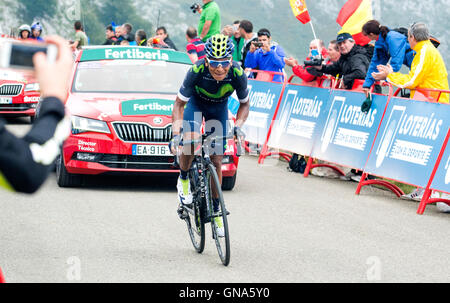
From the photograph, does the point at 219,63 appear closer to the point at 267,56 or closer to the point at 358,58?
the point at 358,58

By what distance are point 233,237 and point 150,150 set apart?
101 inches

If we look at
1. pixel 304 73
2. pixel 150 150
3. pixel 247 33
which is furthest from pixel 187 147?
pixel 247 33

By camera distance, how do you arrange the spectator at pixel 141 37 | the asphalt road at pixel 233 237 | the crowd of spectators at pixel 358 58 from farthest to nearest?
the spectator at pixel 141 37, the crowd of spectators at pixel 358 58, the asphalt road at pixel 233 237

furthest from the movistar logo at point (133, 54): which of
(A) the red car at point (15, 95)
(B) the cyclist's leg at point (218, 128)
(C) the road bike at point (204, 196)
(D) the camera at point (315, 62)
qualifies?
(A) the red car at point (15, 95)

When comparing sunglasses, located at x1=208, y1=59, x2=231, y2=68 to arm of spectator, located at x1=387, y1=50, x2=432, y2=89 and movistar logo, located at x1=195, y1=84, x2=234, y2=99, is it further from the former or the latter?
arm of spectator, located at x1=387, y1=50, x2=432, y2=89

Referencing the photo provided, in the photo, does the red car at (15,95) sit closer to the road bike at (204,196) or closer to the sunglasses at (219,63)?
the road bike at (204,196)

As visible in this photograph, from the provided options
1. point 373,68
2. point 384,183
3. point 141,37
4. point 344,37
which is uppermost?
point 344,37

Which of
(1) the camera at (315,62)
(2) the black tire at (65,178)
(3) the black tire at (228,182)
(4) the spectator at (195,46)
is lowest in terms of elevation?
(2) the black tire at (65,178)

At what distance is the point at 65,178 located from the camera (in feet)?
33.4

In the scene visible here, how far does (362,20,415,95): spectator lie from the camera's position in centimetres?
1151

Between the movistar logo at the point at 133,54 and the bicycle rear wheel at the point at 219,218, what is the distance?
5.05 m

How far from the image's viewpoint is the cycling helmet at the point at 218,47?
21.8ft
